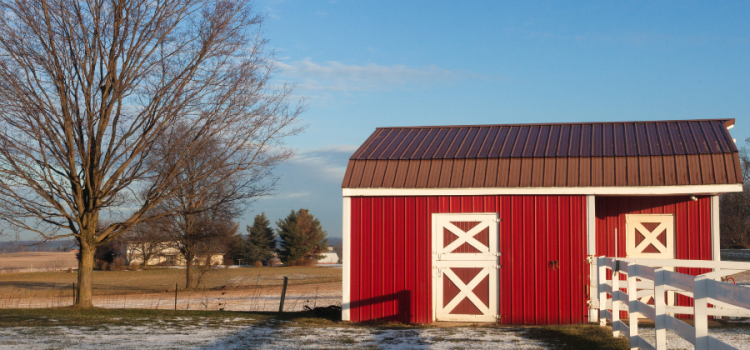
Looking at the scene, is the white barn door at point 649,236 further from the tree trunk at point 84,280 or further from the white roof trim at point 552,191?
the tree trunk at point 84,280

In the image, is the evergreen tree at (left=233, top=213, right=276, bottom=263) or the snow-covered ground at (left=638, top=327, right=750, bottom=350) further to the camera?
the evergreen tree at (left=233, top=213, right=276, bottom=263)

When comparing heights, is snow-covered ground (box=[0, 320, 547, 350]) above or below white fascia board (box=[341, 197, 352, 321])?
below

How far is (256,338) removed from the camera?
8.42 meters

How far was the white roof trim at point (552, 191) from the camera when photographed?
398 inches

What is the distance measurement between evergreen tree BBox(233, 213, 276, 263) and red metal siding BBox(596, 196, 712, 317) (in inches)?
1857

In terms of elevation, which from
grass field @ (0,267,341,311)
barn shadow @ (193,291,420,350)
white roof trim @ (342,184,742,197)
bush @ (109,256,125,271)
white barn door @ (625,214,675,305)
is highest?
Result: white roof trim @ (342,184,742,197)

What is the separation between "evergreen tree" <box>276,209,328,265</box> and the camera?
58.6m

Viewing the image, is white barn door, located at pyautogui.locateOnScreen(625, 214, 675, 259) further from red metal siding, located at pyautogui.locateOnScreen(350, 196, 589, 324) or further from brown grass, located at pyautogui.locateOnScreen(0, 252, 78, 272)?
brown grass, located at pyautogui.locateOnScreen(0, 252, 78, 272)

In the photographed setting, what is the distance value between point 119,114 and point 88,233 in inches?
101

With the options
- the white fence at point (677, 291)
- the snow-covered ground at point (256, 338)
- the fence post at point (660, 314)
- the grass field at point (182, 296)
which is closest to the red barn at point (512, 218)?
the snow-covered ground at point (256, 338)

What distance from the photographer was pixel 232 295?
Answer: 23922 mm

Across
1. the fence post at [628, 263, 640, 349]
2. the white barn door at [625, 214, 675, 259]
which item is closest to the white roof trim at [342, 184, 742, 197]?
the white barn door at [625, 214, 675, 259]

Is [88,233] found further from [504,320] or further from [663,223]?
[663,223]

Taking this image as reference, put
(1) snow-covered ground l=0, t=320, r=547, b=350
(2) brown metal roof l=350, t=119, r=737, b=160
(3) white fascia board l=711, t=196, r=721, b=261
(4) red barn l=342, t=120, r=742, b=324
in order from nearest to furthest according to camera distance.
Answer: (1) snow-covered ground l=0, t=320, r=547, b=350 < (4) red barn l=342, t=120, r=742, b=324 < (2) brown metal roof l=350, t=119, r=737, b=160 < (3) white fascia board l=711, t=196, r=721, b=261
